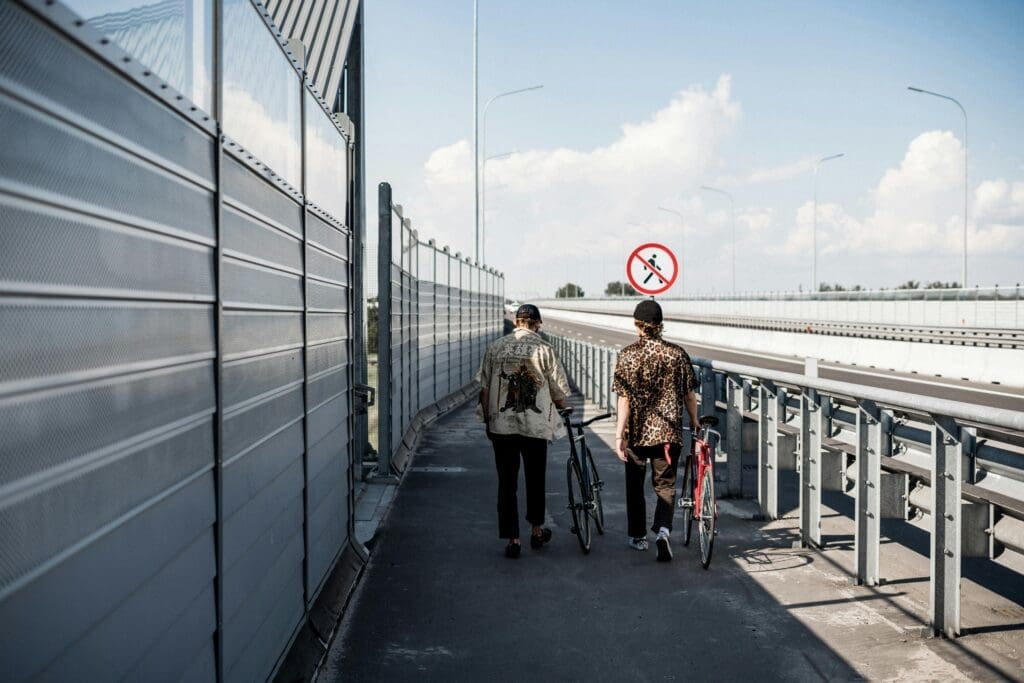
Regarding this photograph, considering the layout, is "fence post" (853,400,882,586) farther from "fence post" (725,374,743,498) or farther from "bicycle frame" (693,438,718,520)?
"fence post" (725,374,743,498)

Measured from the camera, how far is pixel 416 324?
15297 mm

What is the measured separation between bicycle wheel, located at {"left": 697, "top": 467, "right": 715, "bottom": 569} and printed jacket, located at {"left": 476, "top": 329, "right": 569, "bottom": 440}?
115cm

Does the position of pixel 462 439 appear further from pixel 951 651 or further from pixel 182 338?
pixel 182 338

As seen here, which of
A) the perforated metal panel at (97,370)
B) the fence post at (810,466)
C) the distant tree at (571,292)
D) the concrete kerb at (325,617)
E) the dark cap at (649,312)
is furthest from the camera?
the distant tree at (571,292)

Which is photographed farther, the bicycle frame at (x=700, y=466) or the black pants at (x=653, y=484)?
the black pants at (x=653, y=484)

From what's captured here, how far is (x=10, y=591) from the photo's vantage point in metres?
2.02

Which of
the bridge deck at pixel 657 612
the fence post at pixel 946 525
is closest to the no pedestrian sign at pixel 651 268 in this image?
the bridge deck at pixel 657 612

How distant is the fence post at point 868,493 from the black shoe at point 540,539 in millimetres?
2339

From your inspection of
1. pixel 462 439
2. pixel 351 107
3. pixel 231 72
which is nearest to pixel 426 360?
pixel 462 439

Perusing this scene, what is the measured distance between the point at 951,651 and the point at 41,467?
487 cm

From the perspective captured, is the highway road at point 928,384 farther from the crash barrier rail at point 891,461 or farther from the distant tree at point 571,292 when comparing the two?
the distant tree at point 571,292

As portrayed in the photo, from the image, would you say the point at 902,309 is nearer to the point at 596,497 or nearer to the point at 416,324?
the point at 416,324

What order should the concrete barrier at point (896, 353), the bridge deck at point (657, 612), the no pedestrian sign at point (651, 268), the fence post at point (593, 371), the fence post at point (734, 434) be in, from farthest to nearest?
the concrete barrier at point (896, 353) → the fence post at point (593, 371) → the no pedestrian sign at point (651, 268) → the fence post at point (734, 434) → the bridge deck at point (657, 612)

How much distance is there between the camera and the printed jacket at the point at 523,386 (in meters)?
8.17
